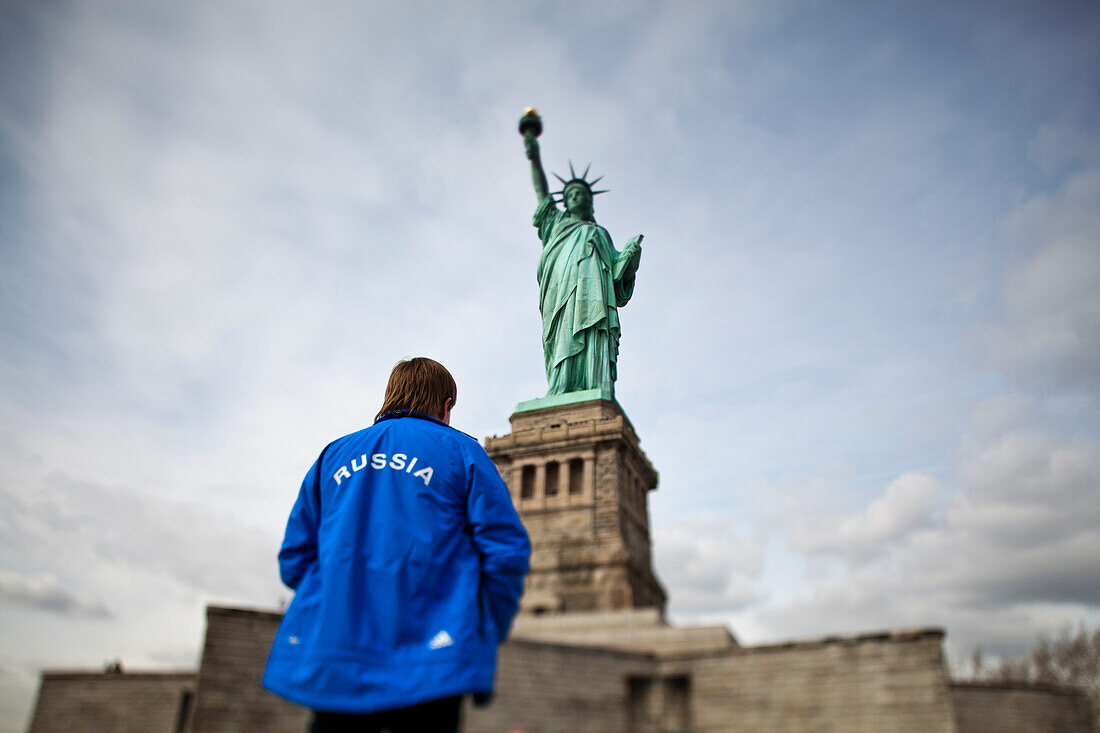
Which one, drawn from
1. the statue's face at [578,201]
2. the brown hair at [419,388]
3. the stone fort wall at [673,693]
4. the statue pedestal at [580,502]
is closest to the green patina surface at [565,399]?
the statue pedestal at [580,502]

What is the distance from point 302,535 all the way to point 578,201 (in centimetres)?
2376

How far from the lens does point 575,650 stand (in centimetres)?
1363

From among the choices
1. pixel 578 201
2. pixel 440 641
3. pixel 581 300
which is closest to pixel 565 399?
pixel 581 300

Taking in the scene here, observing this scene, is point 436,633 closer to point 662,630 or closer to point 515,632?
point 662,630

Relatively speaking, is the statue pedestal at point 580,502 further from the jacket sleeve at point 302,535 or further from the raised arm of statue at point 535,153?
the jacket sleeve at point 302,535

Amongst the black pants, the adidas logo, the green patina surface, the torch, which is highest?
the torch

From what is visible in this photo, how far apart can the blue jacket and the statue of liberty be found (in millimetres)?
19092

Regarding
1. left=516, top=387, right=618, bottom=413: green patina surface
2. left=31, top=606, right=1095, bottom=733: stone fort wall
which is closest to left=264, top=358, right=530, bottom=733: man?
left=31, top=606, right=1095, bottom=733: stone fort wall

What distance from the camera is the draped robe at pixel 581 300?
23141 mm

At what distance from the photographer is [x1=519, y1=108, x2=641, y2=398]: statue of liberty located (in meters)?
23.2

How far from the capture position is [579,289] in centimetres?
2380

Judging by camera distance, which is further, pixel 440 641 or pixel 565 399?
pixel 565 399

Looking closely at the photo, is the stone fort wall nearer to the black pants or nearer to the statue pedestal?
the statue pedestal

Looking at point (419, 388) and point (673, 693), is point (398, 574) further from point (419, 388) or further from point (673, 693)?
point (673, 693)
